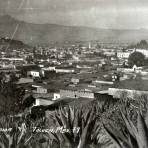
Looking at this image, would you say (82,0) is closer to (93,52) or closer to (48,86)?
(93,52)

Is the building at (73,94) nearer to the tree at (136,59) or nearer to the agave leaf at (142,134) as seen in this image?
the tree at (136,59)

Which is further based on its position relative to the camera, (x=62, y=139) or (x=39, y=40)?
(x=39, y=40)

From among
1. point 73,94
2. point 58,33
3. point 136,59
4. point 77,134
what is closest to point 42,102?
point 73,94

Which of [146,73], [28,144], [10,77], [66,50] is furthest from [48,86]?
[28,144]

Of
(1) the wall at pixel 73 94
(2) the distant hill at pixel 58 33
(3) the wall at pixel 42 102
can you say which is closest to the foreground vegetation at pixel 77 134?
(2) the distant hill at pixel 58 33

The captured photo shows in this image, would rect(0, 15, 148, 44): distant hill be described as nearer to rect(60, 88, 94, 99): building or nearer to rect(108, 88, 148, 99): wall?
rect(60, 88, 94, 99): building

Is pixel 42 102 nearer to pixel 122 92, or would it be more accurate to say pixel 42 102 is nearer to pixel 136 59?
pixel 122 92

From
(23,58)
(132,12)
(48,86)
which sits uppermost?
(132,12)
